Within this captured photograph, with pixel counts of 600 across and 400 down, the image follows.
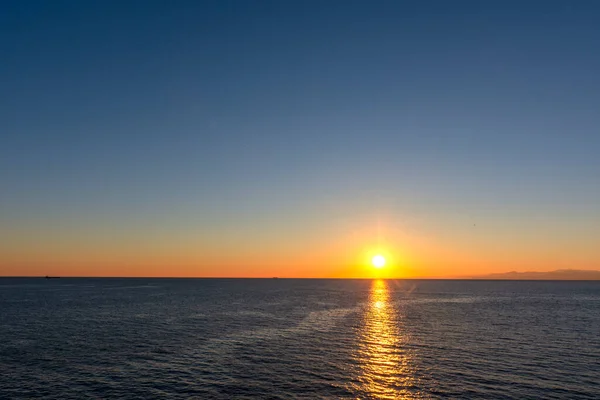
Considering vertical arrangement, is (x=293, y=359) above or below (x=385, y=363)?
above

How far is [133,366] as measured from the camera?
Answer: 60.8m

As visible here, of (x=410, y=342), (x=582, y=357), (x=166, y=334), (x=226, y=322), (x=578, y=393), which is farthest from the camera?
(x=226, y=322)

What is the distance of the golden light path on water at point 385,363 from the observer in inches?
2041

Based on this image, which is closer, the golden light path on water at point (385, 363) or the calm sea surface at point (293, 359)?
the calm sea surface at point (293, 359)

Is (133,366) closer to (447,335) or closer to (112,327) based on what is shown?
(112,327)

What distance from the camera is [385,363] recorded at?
2576 inches

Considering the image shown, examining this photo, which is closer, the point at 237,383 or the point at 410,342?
the point at 237,383

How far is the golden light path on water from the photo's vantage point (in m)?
51.9

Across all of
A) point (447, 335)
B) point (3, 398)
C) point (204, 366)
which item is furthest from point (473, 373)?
point (3, 398)

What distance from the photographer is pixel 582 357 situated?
69.6 meters

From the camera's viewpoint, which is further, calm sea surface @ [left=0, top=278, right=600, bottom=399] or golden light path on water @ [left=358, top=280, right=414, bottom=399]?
golden light path on water @ [left=358, top=280, right=414, bottom=399]

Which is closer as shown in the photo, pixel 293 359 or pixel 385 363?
pixel 385 363

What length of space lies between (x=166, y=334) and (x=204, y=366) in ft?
101

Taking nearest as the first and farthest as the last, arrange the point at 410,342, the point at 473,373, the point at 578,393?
1. the point at 578,393
2. the point at 473,373
3. the point at 410,342
